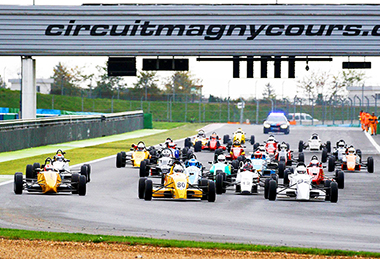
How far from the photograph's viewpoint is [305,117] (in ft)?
250

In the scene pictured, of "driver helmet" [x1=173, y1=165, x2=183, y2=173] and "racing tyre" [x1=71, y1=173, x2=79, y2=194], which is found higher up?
"driver helmet" [x1=173, y1=165, x2=183, y2=173]

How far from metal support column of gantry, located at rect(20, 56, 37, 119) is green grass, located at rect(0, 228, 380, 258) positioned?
23.2 meters

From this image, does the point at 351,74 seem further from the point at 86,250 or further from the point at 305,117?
the point at 86,250

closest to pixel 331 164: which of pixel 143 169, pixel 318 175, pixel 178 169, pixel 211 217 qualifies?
pixel 318 175

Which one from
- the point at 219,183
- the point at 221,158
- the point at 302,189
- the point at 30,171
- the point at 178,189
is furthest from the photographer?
the point at 221,158

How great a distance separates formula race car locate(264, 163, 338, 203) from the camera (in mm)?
17381

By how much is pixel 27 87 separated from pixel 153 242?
81.8 feet

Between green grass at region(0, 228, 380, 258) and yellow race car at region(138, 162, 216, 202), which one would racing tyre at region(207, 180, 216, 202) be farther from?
green grass at region(0, 228, 380, 258)

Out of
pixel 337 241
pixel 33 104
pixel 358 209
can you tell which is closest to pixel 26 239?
pixel 337 241

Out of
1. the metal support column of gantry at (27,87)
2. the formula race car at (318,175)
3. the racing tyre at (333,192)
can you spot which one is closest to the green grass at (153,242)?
the racing tyre at (333,192)

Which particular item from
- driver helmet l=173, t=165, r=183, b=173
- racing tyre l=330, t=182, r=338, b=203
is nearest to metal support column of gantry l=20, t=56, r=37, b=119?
driver helmet l=173, t=165, r=183, b=173

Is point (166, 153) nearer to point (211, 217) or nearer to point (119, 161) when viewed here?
point (119, 161)

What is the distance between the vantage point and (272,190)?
17422 millimetres

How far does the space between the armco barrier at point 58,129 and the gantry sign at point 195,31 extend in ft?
12.5
